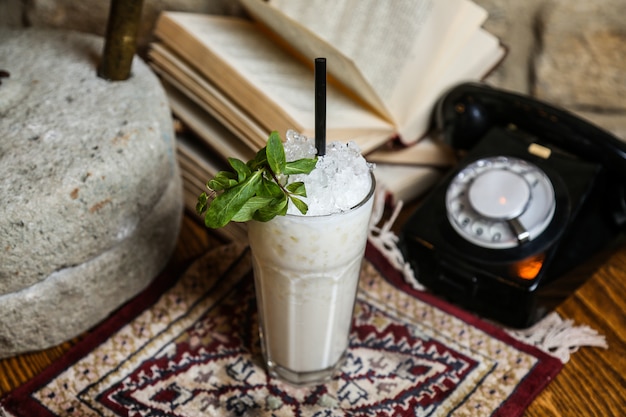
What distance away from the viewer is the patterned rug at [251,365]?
31.4 inches

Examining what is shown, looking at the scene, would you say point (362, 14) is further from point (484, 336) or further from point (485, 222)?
point (484, 336)

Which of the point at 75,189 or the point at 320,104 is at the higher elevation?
the point at 320,104

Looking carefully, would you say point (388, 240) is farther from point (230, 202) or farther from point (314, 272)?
point (230, 202)

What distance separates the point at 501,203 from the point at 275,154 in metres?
0.39

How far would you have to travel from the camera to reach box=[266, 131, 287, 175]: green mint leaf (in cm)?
63

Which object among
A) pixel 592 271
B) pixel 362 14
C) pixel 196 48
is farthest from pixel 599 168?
pixel 196 48

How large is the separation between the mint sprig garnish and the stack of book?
0.27m

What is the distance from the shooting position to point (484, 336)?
887mm

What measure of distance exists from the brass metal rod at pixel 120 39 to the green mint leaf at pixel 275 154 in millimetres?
356

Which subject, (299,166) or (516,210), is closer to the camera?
(299,166)

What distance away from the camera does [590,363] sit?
86 cm

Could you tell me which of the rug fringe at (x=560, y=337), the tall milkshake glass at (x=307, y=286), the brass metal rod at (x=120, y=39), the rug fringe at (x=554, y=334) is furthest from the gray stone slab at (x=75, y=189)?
the rug fringe at (x=560, y=337)

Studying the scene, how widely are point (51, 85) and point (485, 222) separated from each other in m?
0.57

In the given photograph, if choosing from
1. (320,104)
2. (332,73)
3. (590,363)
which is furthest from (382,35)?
(590,363)
